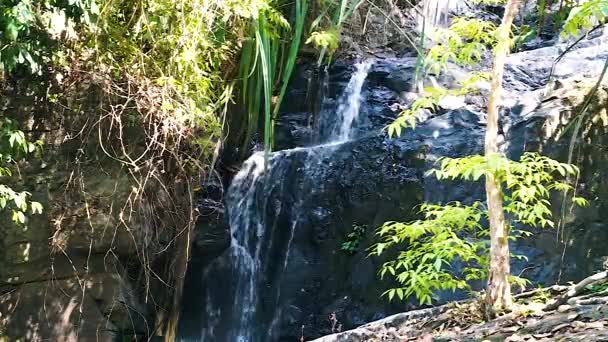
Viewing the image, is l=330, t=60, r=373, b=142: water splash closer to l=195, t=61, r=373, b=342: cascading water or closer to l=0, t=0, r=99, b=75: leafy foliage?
l=195, t=61, r=373, b=342: cascading water

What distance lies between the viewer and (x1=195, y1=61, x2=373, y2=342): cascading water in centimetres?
689

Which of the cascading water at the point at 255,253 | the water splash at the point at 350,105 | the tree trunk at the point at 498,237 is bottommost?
the cascading water at the point at 255,253

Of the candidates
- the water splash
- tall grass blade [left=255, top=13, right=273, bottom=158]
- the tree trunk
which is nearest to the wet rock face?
the water splash

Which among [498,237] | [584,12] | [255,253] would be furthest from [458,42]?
[255,253]

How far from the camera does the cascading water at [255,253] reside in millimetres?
6895

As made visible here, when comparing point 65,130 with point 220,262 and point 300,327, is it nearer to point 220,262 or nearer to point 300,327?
point 220,262

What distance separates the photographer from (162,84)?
379 cm

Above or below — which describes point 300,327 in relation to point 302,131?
below

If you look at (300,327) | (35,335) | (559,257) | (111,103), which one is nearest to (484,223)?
(559,257)

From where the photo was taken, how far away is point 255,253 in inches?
278

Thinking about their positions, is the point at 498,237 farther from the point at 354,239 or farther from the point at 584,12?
the point at 354,239

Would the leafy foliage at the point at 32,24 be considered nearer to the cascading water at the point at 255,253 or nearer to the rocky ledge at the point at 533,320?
the rocky ledge at the point at 533,320

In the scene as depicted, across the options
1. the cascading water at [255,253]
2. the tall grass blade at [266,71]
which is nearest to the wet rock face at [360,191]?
the cascading water at [255,253]

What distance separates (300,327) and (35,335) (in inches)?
141
